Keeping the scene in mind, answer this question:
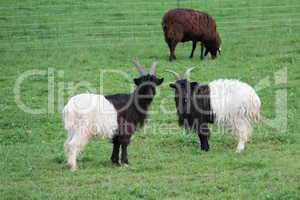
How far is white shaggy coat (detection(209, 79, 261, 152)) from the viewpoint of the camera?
41.8 ft

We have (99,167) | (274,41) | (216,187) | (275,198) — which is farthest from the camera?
(274,41)

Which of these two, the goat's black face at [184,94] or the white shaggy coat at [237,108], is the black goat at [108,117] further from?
the white shaggy coat at [237,108]

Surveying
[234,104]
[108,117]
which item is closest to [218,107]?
[234,104]

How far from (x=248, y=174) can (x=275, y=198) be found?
1275 mm

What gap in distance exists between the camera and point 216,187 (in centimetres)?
1016

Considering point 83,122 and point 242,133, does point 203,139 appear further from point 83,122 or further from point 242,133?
point 83,122

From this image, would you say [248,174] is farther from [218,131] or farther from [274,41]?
[274,41]

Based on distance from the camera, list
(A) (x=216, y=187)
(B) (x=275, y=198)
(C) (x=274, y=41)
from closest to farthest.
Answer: (B) (x=275, y=198) → (A) (x=216, y=187) → (C) (x=274, y=41)

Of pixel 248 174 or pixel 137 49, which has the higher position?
pixel 137 49

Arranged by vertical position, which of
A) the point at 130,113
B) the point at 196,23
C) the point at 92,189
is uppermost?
the point at 196,23

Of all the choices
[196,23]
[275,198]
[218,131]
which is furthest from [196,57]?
[275,198]

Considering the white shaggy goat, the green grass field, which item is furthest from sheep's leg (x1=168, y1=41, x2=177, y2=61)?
the white shaggy goat

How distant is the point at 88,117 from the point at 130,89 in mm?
6155

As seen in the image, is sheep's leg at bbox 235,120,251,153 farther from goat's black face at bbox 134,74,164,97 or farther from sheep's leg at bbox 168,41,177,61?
sheep's leg at bbox 168,41,177,61
